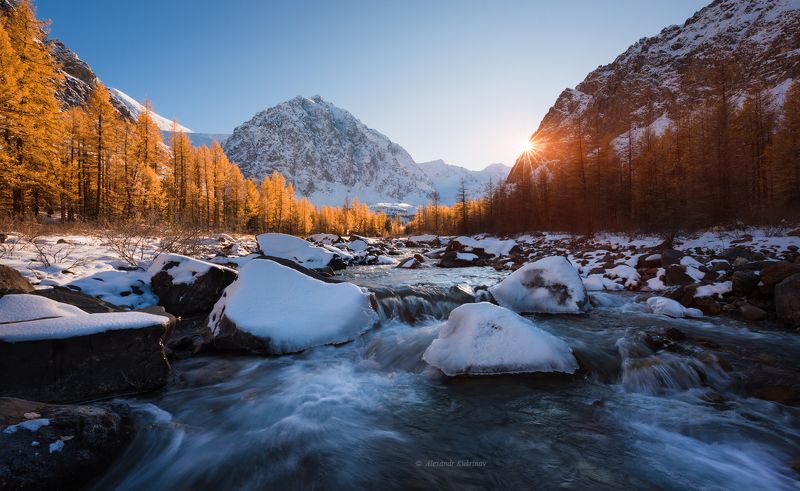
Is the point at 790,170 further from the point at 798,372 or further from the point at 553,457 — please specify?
the point at 553,457

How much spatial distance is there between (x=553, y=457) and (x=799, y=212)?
87.5ft

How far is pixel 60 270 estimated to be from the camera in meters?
8.40

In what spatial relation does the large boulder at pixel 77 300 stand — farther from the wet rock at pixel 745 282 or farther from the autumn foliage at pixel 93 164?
the wet rock at pixel 745 282

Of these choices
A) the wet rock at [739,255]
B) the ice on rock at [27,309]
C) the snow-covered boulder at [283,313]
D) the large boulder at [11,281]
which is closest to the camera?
the ice on rock at [27,309]

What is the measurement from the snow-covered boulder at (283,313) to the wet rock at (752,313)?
9.14 m

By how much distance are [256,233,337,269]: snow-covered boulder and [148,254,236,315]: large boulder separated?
7042mm

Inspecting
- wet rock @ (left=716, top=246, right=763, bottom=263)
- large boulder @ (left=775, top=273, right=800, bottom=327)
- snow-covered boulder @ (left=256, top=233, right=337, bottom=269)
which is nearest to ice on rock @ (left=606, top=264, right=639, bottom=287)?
wet rock @ (left=716, top=246, right=763, bottom=263)

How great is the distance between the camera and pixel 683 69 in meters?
94.7

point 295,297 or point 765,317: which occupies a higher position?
point 295,297

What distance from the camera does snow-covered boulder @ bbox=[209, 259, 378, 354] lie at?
21.0 feet

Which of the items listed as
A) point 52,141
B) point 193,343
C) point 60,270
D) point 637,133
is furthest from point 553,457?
point 637,133

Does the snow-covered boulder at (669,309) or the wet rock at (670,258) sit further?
the wet rock at (670,258)

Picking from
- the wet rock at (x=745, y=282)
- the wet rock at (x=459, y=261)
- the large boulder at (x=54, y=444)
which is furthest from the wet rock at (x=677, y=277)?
the large boulder at (x=54, y=444)

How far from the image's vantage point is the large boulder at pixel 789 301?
287 inches
